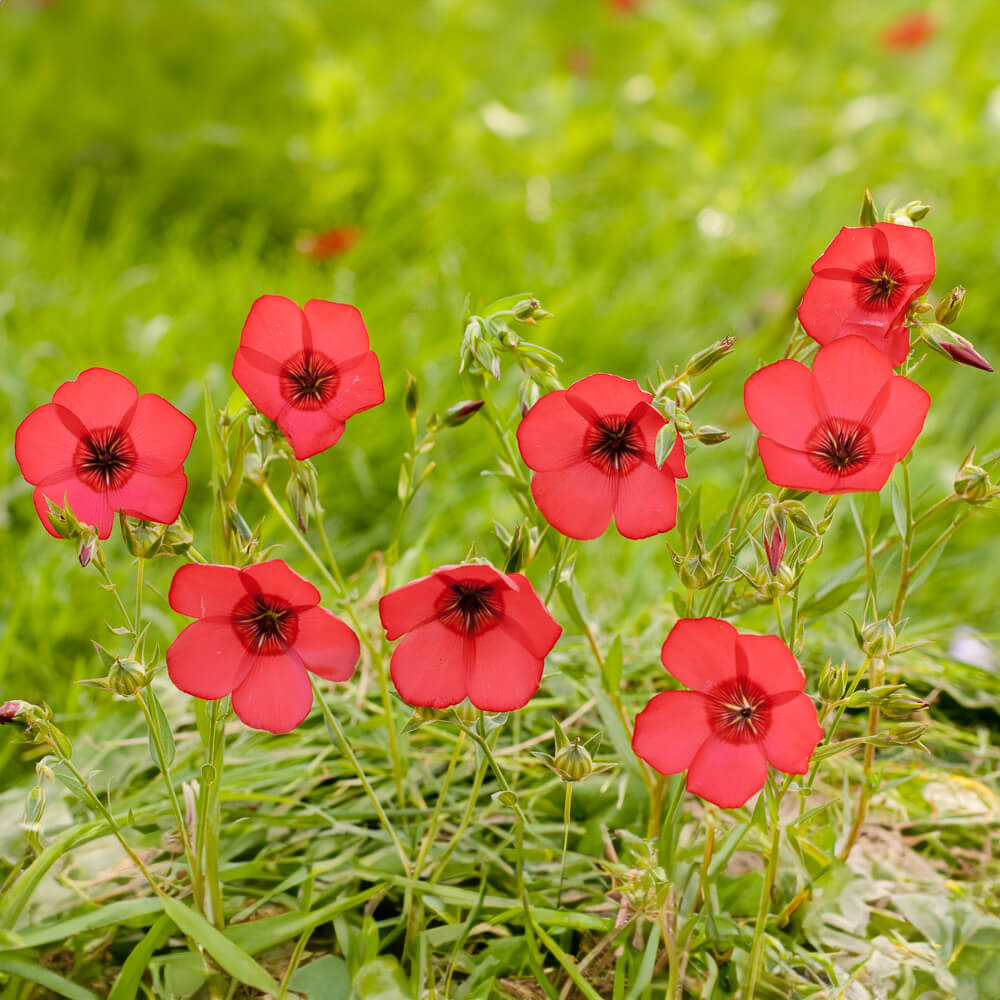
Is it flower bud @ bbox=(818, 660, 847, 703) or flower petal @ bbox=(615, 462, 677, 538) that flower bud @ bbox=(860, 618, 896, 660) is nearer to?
flower bud @ bbox=(818, 660, 847, 703)

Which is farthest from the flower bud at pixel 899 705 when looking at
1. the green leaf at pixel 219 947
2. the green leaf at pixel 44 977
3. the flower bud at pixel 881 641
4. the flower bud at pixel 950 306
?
the green leaf at pixel 44 977

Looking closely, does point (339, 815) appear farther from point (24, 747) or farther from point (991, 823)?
point (991, 823)

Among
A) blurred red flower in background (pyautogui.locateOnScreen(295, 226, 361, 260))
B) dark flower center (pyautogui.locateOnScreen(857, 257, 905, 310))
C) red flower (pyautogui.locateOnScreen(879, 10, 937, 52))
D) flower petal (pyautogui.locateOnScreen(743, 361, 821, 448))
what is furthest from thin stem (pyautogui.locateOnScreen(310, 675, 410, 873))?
red flower (pyautogui.locateOnScreen(879, 10, 937, 52))

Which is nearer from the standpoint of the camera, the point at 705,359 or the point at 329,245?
the point at 705,359

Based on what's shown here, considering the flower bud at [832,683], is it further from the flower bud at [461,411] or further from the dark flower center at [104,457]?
the dark flower center at [104,457]

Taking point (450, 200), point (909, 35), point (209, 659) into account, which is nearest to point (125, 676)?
point (209, 659)

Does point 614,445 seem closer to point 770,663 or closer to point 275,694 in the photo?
point 770,663
